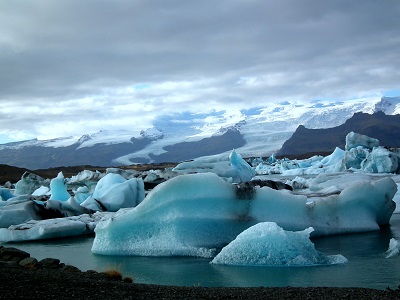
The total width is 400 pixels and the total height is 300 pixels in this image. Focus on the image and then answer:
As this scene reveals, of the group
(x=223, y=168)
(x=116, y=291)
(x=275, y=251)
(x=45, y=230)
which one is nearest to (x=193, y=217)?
(x=275, y=251)

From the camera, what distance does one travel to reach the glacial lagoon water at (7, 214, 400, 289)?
8461mm

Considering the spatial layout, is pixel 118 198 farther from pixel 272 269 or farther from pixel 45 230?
pixel 272 269

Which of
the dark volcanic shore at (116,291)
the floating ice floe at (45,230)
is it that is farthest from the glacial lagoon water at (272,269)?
the floating ice floe at (45,230)

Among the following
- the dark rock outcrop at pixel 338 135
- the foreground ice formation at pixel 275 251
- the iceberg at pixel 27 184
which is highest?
the iceberg at pixel 27 184

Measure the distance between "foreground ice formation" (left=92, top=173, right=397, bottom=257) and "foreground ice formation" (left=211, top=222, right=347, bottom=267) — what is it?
1.27 m

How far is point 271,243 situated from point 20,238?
887 centimetres

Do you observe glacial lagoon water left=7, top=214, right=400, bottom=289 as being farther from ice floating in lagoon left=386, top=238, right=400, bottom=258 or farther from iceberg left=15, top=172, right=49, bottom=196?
iceberg left=15, top=172, right=49, bottom=196

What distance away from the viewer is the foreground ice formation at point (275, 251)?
9805 millimetres

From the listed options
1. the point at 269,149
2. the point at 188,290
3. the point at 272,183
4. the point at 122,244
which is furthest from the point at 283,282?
the point at 269,149

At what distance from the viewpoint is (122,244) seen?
12.0 metres

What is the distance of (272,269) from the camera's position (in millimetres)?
9539

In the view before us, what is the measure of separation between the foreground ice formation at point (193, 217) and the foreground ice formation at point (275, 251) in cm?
127

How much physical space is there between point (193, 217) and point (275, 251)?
2498 mm

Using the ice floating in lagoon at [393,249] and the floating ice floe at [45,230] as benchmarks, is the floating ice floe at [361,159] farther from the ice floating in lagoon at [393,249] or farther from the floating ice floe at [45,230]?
the ice floating in lagoon at [393,249]
